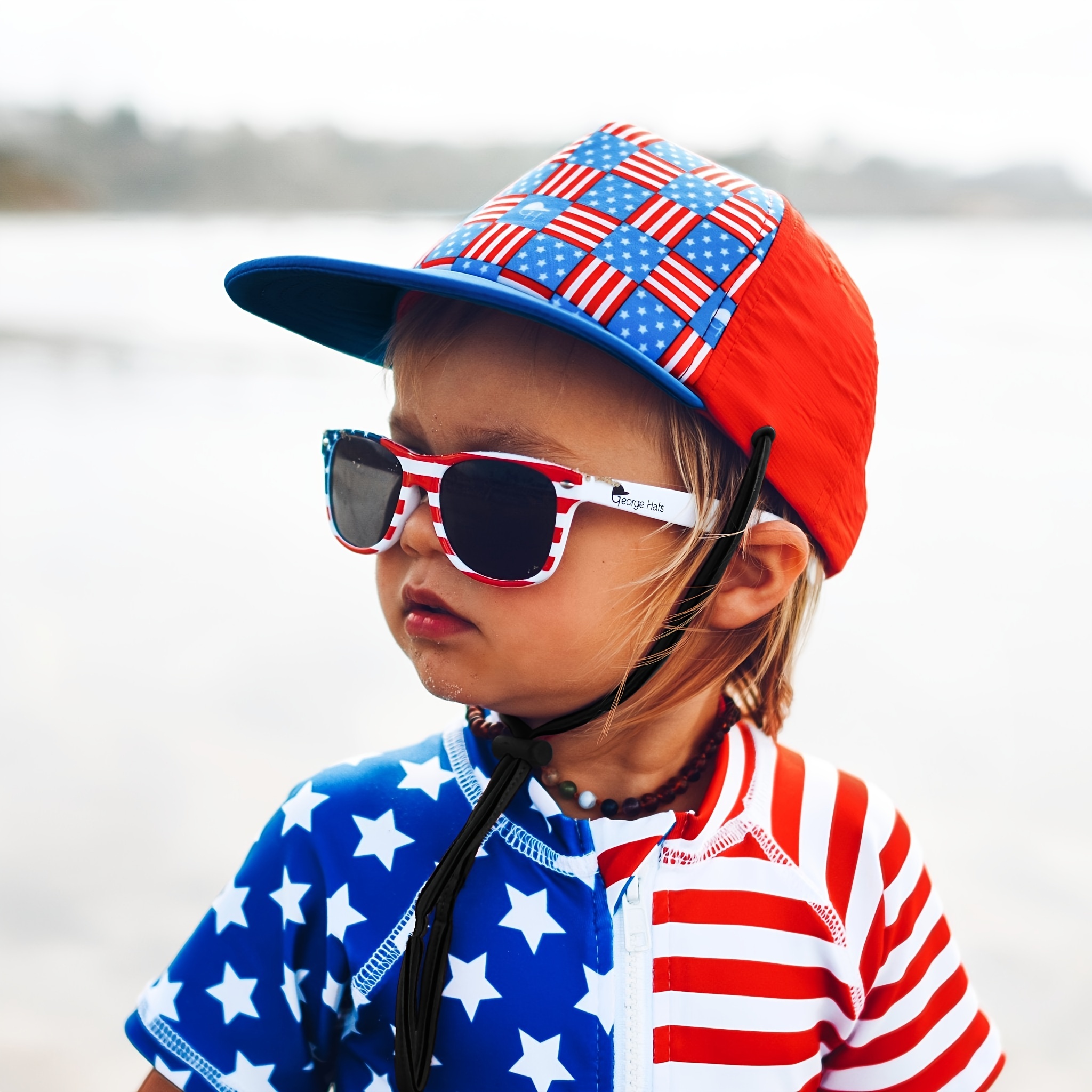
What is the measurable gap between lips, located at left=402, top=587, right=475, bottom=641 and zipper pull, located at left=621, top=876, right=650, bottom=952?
0.25 meters

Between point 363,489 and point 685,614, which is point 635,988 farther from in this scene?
point 363,489

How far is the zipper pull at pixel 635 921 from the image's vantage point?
830 millimetres

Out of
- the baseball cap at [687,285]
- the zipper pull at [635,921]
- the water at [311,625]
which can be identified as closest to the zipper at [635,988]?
the zipper pull at [635,921]

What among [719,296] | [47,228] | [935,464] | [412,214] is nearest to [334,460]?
[719,296]

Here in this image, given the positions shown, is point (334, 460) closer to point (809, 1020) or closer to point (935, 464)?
point (809, 1020)

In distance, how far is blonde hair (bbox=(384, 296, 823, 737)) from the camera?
2.77 ft

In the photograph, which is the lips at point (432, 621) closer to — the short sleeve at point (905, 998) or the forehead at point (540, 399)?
the forehead at point (540, 399)

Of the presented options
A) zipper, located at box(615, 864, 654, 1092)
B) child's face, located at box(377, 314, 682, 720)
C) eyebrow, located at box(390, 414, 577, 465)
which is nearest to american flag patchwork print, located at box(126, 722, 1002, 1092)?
zipper, located at box(615, 864, 654, 1092)

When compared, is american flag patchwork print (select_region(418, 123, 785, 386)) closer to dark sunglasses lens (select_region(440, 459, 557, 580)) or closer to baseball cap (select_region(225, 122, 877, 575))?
baseball cap (select_region(225, 122, 877, 575))

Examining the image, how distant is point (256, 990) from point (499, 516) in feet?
1.45

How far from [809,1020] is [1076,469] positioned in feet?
9.39

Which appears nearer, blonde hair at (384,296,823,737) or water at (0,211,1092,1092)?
blonde hair at (384,296,823,737)

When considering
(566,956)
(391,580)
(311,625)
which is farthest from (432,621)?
(311,625)

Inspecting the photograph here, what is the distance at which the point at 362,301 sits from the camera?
3.20 feet
